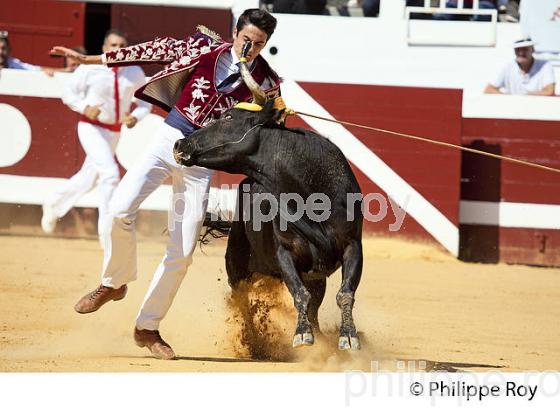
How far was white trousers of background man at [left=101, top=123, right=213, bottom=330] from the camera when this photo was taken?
500 centimetres

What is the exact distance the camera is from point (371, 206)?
29.8 ft


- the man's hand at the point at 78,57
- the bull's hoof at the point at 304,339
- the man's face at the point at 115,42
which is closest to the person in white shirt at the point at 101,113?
the man's face at the point at 115,42

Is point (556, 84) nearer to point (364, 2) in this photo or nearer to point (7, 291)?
point (364, 2)

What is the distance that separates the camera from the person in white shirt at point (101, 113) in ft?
27.6

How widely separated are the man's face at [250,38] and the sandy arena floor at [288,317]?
124cm

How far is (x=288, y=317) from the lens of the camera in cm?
564

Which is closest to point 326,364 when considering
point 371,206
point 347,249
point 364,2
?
point 347,249

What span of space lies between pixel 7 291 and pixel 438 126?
12.8 feet

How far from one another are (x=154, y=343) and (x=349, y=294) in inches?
43.6

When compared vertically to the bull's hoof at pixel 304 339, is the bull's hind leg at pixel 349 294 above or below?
above

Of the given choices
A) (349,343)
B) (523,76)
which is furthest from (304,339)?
(523,76)

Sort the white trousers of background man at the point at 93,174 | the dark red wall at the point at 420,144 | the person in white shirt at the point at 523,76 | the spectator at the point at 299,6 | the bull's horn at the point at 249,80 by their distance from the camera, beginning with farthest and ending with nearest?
the spectator at the point at 299,6, the person in white shirt at the point at 523,76, the dark red wall at the point at 420,144, the white trousers of background man at the point at 93,174, the bull's horn at the point at 249,80

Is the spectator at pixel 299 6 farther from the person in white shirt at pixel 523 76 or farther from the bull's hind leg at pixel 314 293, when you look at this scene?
the bull's hind leg at pixel 314 293

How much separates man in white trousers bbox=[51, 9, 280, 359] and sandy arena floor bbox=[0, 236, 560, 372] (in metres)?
0.55
